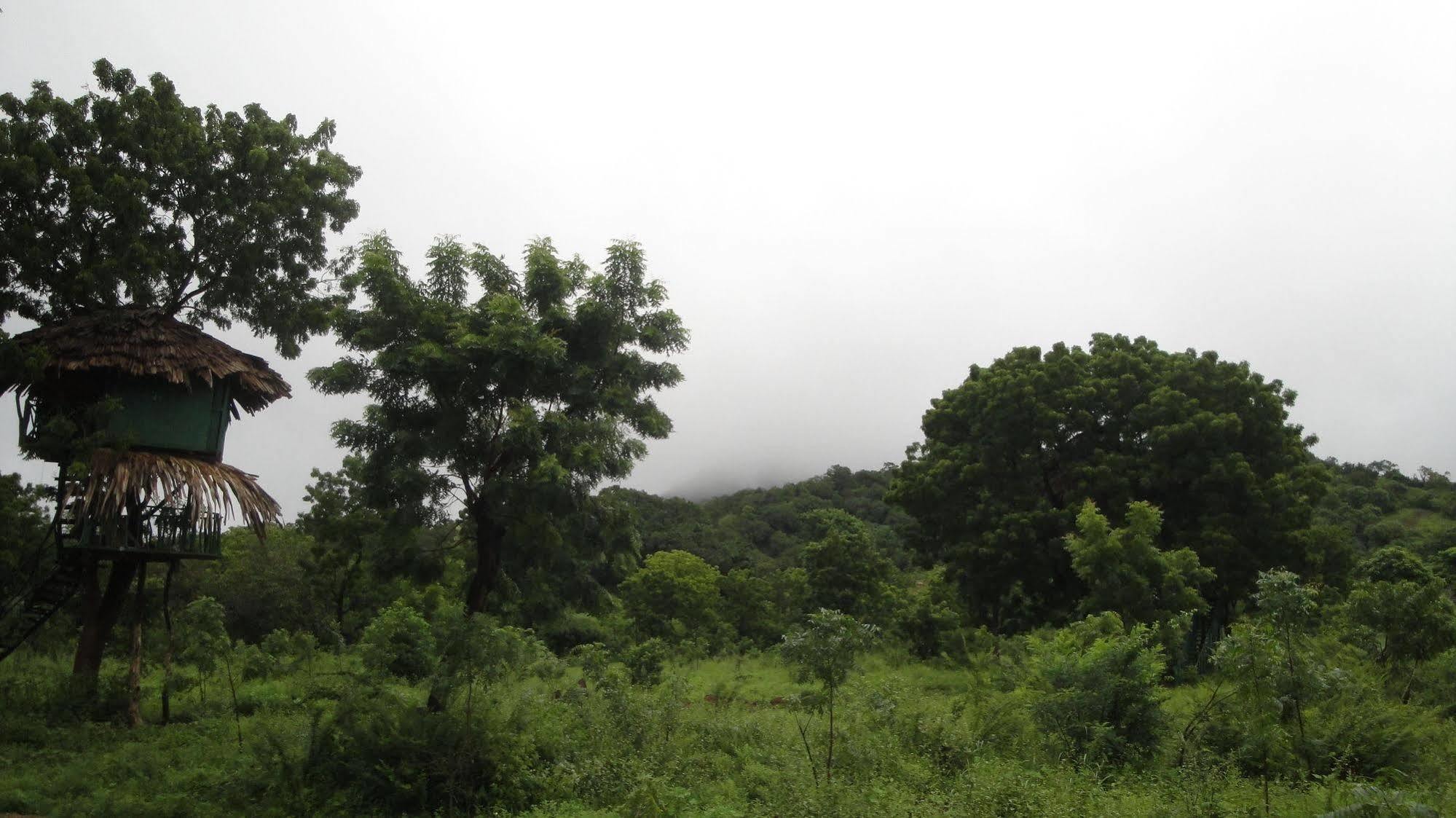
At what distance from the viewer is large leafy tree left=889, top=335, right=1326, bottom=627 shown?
23.0 metres

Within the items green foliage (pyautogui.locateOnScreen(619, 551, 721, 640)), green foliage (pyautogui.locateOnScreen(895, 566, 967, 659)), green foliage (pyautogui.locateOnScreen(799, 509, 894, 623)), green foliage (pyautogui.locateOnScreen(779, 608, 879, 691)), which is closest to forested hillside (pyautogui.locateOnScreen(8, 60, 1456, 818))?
green foliage (pyautogui.locateOnScreen(779, 608, 879, 691))

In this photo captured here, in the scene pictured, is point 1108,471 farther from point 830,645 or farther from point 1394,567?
point 830,645

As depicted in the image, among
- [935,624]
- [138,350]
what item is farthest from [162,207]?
[935,624]

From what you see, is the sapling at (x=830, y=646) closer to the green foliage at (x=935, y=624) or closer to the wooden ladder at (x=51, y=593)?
the wooden ladder at (x=51, y=593)

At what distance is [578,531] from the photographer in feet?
44.1

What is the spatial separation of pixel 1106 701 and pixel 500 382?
10.5m

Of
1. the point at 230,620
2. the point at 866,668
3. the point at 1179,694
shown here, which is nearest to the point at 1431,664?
the point at 1179,694

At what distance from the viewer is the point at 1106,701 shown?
12.8m

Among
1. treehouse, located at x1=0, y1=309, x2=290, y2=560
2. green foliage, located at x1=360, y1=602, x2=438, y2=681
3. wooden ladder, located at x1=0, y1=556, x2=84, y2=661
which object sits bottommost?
green foliage, located at x1=360, y1=602, x2=438, y2=681

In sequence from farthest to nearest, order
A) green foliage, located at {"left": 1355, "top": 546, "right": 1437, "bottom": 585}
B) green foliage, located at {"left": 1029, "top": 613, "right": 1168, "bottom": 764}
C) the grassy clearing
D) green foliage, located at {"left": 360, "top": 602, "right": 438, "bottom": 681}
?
green foliage, located at {"left": 1355, "top": 546, "right": 1437, "bottom": 585} → green foliage, located at {"left": 360, "top": 602, "right": 438, "bottom": 681} → green foliage, located at {"left": 1029, "top": 613, "right": 1168, "bottom": 764} → the grassy clearing

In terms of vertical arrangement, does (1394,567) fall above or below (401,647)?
above

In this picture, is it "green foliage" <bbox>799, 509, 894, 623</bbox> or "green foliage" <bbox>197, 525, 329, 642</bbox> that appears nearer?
"green foliage" <bbox>197, 525, 329, 642</bbox>

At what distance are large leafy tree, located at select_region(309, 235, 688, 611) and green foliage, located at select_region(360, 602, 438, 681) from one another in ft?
4.29

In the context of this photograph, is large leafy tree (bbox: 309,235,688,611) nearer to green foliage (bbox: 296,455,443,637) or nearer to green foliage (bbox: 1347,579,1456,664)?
green foliage (bbox: 296,455,443,637)
